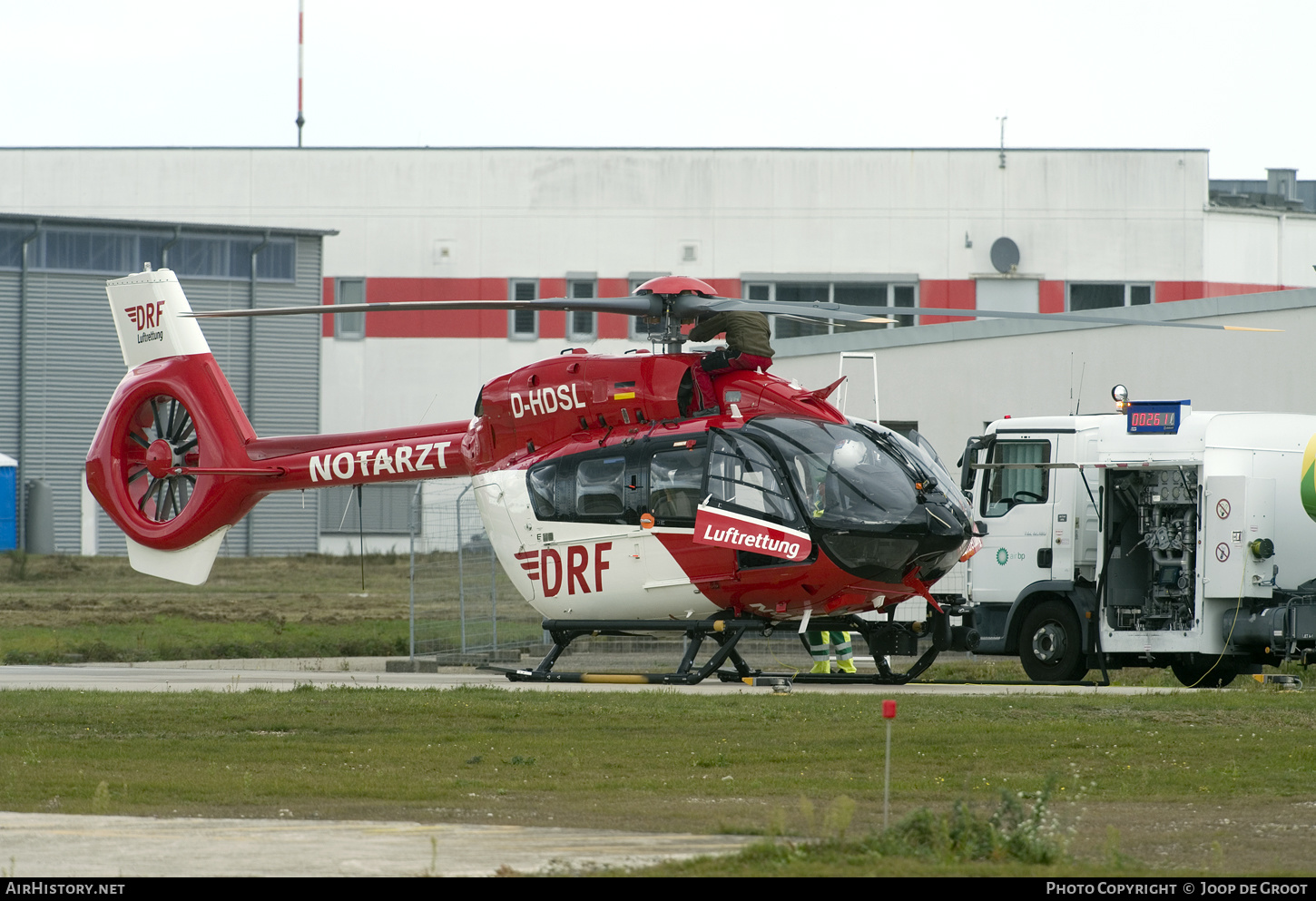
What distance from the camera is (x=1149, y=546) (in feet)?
59.6

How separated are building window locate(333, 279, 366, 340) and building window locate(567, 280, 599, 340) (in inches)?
218

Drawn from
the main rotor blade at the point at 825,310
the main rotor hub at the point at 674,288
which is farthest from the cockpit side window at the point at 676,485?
the main rotor hub at the point at 674,288

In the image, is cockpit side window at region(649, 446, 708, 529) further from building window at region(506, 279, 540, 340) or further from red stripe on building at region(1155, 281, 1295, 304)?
red stripe on building at region(1155, 281, 1295, 304)

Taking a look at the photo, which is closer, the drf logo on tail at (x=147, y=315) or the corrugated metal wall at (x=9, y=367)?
the drf logo on tail at (x=147, y=315)

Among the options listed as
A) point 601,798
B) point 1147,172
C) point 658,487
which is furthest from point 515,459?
point 1147,172

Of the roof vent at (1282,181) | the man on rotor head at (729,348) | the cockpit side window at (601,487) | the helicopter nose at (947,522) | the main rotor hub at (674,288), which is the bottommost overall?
the helicopter nose at (947,522)

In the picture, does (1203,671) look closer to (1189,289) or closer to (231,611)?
(231,611)

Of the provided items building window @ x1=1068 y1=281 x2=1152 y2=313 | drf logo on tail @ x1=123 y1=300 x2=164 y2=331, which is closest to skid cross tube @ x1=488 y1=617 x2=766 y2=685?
drf logo on tail @ x1=123 y1=300 x2=164 y2=331

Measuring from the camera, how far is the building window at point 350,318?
43.6 metres

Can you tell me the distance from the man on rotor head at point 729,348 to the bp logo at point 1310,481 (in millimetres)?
5758

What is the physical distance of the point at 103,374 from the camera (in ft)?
136

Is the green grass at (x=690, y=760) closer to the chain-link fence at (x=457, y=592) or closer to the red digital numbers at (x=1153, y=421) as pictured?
the red digital numbers at (x=1153, y=421)

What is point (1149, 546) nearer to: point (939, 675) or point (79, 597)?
point (939, 675)

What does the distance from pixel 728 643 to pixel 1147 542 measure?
17.7 feet
